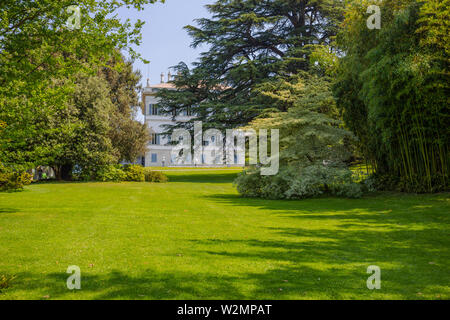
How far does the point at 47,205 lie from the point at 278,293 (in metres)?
9.87

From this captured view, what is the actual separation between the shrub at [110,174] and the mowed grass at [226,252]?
45.5 feet

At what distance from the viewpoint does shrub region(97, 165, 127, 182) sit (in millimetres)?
24500

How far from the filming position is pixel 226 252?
5.84 metres

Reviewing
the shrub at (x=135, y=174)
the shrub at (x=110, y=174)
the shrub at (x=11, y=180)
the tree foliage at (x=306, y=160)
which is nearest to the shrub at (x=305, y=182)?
the tree foliage at (x=306, y=160)

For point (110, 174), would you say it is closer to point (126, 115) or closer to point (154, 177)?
point (154, 177)

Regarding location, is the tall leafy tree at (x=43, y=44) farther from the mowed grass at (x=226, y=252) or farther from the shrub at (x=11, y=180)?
the shrub at (x=11, y=180)

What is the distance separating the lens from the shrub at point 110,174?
24.5 meters

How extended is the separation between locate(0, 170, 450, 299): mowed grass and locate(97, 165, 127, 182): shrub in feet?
45.5

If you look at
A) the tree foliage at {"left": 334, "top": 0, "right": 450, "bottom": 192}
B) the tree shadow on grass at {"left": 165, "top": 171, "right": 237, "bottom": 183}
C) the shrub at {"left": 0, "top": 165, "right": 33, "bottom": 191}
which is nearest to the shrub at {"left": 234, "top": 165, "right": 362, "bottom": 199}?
the tree foliage at {"left": 334, "top": 0, "right": 450, "bottom": 192}

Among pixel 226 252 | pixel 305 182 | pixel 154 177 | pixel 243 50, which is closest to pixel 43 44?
pixel 226 252

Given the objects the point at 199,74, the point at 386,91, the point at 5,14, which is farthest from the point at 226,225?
the point at 199,74

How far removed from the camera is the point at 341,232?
7598 millimetres

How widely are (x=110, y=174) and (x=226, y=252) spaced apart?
2027 cm

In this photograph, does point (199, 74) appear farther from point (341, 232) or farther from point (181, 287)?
point (181, 287)
